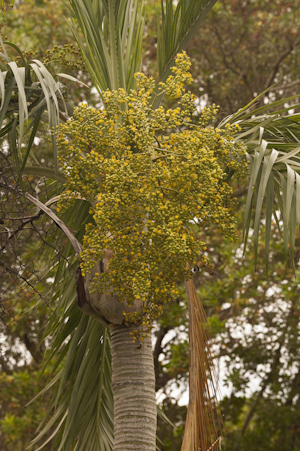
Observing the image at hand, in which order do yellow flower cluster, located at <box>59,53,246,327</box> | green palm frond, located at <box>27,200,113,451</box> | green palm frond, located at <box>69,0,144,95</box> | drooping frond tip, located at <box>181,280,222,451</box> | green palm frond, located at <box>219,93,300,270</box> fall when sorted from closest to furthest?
1. yellow flower cluster, located at <box>59,53,246,327</box>
2. green palm frond, located at <box>219,93,300,270</box>
3. drooping frond tip, located at <box>181,280,222,451</box>
4. green palm frond, located at <box>69,0,144,95</box>
5. green palm frond, located at <box>27,200,113,451</box>

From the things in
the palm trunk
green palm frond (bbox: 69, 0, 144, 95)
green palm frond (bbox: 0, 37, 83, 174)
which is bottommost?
the palm trunk

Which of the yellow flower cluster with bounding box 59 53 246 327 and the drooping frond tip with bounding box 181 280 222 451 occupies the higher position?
the yellow flower cluster with bounding box 59 53 246 327

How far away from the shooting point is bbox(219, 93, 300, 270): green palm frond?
9.08 feet

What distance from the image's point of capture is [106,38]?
368 cm

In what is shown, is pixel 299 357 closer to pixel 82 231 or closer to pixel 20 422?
pixel 20 422

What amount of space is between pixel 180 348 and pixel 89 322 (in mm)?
3678

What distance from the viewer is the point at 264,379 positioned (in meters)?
8.20

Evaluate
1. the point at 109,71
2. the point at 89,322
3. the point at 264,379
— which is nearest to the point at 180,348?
the point at 264,379

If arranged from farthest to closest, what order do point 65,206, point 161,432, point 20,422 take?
point 161,432 → point 20,422 → point 65,206

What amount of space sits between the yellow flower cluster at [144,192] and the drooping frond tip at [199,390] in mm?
559

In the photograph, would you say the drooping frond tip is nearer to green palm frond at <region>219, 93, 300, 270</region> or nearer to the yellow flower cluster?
the yellow flower cluster

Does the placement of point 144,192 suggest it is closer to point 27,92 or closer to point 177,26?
point 27,92

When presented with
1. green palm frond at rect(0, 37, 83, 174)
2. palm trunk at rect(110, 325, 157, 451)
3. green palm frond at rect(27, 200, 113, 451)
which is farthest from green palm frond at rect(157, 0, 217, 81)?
palm trunk at rect(110, 325, 157, 451)

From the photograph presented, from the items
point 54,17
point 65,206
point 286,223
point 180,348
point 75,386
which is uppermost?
point 54,17
